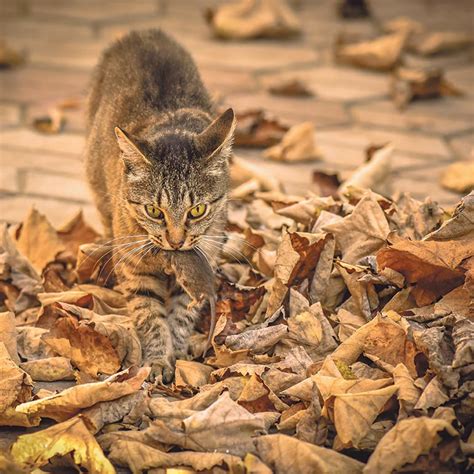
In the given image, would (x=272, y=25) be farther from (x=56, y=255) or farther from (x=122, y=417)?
(x=122, y=417)

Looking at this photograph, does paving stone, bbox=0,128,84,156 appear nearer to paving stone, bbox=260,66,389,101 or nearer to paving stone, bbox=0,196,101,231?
paving stone, bbox=0,196,101,231

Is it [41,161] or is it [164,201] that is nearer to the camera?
[164,201]

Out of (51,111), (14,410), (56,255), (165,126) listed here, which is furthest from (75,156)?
(14,410)

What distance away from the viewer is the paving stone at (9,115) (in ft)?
19.8

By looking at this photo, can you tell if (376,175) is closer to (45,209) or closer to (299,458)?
(45,209)

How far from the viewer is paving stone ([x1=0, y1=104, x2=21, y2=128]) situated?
6.03 meters

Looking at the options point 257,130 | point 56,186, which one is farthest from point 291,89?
point 56,186

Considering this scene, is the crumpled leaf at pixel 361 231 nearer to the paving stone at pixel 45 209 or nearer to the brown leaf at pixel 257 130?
the paving stone at pixel 45 209

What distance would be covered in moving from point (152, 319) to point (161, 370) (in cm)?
27

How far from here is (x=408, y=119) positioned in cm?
627

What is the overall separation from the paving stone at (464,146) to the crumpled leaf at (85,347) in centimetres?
299

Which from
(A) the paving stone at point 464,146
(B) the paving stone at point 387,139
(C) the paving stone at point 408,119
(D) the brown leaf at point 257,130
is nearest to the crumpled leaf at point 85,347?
(D) the brown leaf at point 257,130

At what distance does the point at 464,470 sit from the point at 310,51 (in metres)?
5.29

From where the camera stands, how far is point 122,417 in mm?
3170
